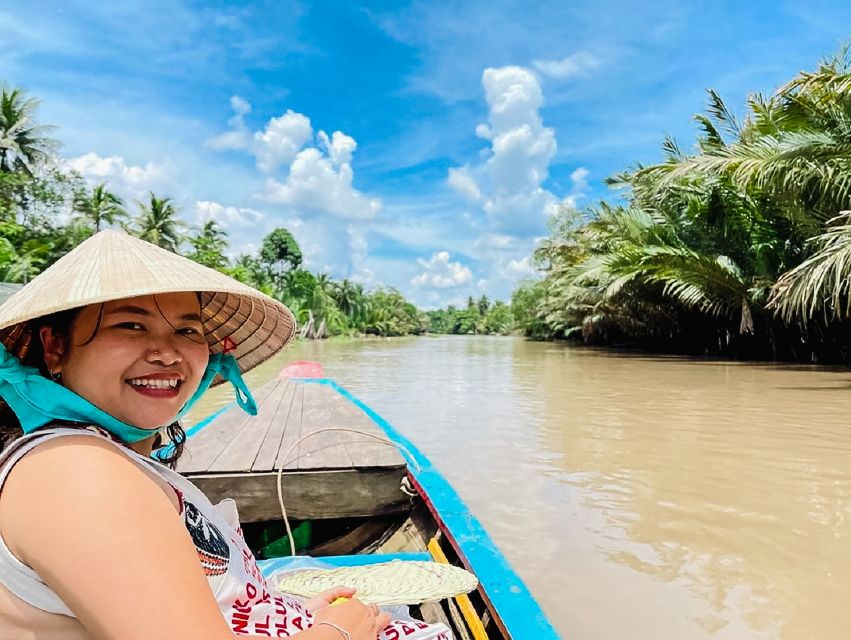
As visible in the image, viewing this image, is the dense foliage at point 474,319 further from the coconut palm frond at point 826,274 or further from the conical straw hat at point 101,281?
the conical straw hat at point 101,281

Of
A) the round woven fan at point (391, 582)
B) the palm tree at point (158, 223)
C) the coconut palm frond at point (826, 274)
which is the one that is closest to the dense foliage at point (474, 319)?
the palm tree at point (158, 223)

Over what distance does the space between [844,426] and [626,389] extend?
3.69 meters

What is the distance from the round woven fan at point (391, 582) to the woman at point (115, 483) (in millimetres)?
158

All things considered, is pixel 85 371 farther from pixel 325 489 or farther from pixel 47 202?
pixel 47 202

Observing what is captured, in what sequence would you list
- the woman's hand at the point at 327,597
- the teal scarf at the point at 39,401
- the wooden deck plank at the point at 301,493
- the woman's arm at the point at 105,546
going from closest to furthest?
the woman's arm at the point at 105,546 → the teal scarf at the point at 39,401 → the woman's hand at the point at 327,597 → the wooden deck plank at the point at 301,493

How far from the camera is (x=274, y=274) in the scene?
144ft

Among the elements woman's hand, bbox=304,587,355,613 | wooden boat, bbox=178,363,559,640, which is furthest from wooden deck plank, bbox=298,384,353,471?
woman's hand, bbox=304,587,355,613

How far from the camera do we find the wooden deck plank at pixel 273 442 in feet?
8.16

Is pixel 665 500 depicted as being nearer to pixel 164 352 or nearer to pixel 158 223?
pixel 164 352

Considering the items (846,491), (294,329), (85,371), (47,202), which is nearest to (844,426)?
(846,491)

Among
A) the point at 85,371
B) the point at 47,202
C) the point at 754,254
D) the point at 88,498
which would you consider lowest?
the point at 88,498

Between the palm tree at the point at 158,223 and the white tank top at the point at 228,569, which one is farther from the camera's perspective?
the palm tree at the point at 158,223

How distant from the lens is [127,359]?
872mm

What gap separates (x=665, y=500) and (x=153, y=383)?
3.92 meters
